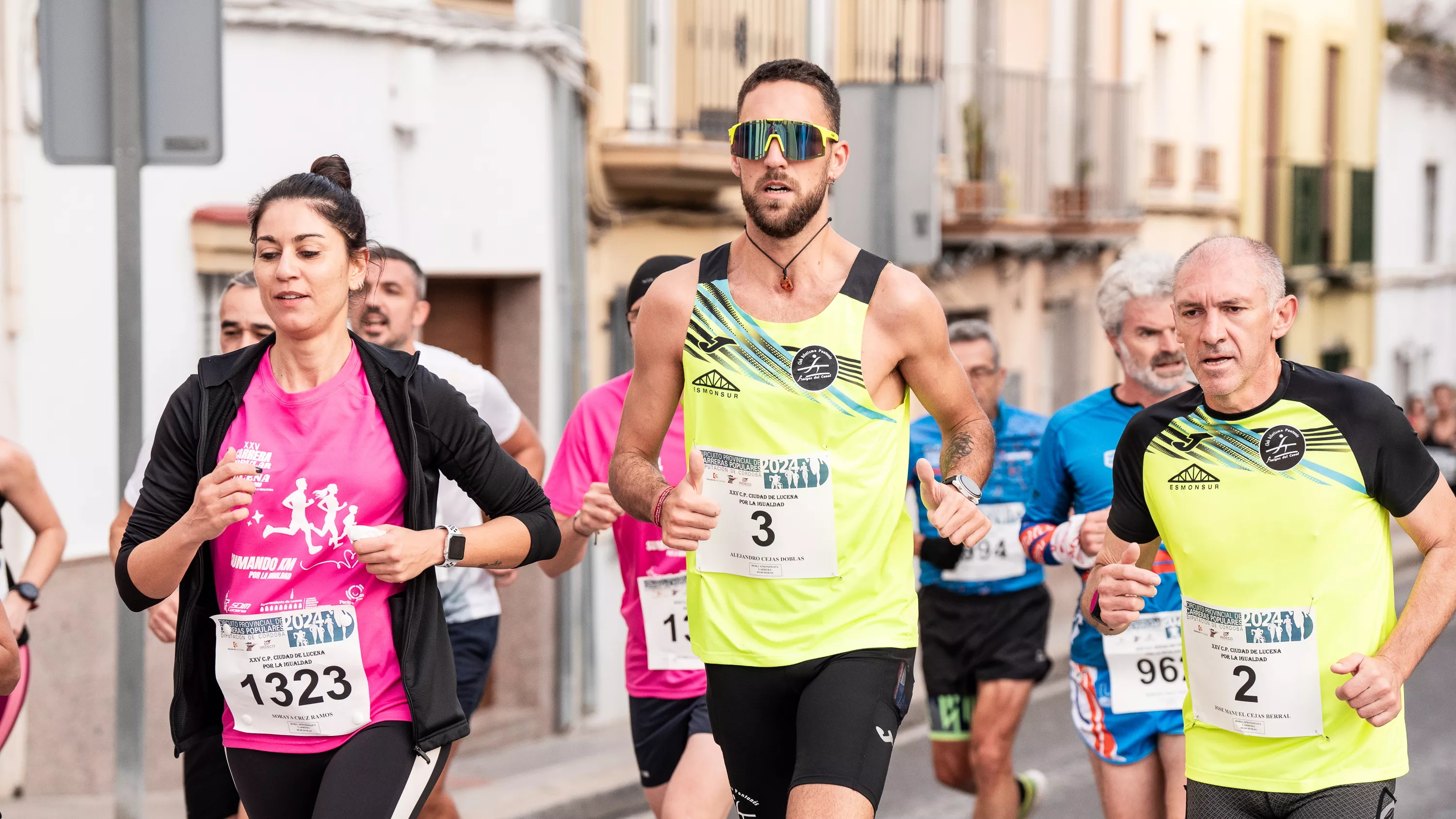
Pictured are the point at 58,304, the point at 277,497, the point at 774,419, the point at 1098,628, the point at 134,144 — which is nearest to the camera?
the point at 277,497

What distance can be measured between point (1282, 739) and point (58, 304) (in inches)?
216

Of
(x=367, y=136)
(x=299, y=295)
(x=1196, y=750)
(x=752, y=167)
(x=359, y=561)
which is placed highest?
(x=367, y=136)

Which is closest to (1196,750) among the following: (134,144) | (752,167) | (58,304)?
(752,167)

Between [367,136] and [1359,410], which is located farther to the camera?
[367,136]

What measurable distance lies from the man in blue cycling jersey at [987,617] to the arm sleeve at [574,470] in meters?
1.70

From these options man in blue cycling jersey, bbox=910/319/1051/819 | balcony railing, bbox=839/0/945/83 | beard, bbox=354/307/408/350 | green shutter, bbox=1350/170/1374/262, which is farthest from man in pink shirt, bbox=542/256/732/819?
green shutter, bbox=1350/170/1374/262

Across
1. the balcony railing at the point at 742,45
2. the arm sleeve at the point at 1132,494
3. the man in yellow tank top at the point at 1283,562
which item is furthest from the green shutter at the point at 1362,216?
the man in yellow tank top at the point at 1283,562

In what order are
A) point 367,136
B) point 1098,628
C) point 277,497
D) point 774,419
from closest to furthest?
point 277,497 < point 774,419 < point 1098,628 < point 367,136

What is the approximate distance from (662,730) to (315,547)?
2.00 meters

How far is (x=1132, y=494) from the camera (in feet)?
14.2

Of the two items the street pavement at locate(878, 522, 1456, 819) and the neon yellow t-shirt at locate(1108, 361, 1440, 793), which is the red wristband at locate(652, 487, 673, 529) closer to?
the neon yellow t-shirt at locate(1108, 361, 1440, 793)

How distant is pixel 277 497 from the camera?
368cm

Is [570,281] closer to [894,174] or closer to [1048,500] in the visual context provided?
[894,174]

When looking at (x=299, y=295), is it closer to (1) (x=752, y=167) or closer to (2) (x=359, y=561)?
(2) (x=359, y=561)
